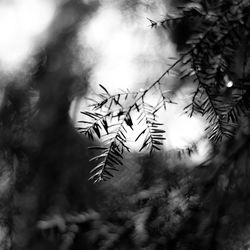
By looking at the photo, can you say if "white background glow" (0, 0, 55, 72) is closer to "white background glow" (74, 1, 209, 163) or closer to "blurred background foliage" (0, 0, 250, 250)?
"blurred background foliage" (0, 0, 250, 250)

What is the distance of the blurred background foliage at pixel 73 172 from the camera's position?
3.69 ft

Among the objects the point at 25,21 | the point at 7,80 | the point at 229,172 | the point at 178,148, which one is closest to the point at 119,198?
the point at 178,148

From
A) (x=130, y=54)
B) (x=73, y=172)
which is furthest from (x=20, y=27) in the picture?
(x=73, y=172)

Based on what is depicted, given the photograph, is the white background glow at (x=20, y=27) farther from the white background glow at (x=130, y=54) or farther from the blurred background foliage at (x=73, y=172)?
the white background glow at (x=130, y=54)

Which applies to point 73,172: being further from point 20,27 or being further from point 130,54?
point 20,27

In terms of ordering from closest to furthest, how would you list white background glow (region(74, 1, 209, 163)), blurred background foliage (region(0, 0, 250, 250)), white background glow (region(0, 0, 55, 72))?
blurred background foliage (region(0, 0, 250, 250)) < white background glow (region(74, 1, 209, 163)) < white background glow (region(0, 0, 55, 72))

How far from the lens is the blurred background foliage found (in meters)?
1.13

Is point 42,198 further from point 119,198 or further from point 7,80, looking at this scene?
point 7,80

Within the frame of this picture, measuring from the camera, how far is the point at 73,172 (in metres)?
1.34

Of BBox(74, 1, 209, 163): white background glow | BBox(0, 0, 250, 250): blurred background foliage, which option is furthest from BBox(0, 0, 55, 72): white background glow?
BBox(74, 1, 209, 163): white background glow

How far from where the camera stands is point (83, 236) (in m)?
1.15

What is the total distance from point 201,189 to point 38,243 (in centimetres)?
68

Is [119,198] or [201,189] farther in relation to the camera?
[119,198]

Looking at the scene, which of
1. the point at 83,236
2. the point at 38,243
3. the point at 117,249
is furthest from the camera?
the point at 38,243
